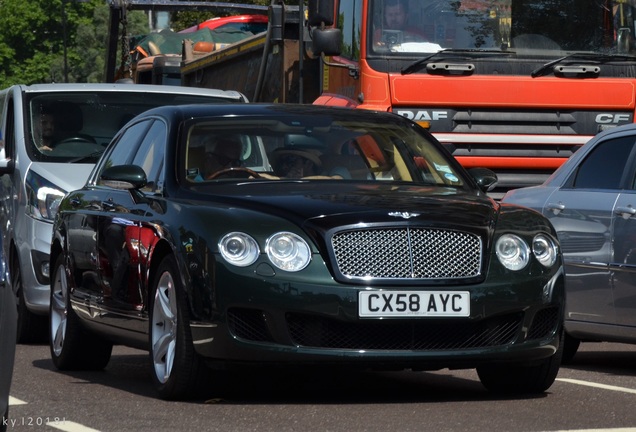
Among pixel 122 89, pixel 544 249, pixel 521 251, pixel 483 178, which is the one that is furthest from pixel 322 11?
pixel 521 251

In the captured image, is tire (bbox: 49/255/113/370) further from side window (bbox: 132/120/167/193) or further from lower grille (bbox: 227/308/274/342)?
lower grille (bbox: 227/308/274/342)

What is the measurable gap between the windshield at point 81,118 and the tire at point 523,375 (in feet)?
16.9

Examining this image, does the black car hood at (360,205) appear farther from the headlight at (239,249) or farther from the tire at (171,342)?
the tire at (171,342)

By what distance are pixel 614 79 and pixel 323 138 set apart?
6.39m

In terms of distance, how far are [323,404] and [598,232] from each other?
3035 millimetres

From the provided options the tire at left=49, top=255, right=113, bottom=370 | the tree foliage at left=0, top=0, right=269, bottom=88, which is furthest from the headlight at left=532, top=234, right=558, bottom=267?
the tree foliage at left=0, top=0, right=269, bottom=88

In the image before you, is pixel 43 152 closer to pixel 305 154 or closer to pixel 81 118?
pixel 81 118

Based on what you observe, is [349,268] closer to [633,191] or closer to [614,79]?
[633,191]

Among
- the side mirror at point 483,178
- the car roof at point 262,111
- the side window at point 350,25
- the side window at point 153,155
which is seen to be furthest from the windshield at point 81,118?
the side mirror at point 483,178

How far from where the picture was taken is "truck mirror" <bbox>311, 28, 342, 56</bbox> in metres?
15.1

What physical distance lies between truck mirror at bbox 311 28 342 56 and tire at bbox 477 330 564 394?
6.78m

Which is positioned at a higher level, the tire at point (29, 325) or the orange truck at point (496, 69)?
the orange truck at point (496, 69)

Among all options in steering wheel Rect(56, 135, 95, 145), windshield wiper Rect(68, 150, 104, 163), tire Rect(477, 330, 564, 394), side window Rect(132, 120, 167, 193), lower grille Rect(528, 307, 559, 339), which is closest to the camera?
lower grille Rect(528, 307, 559, 339)

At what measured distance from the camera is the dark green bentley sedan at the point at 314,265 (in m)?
7.89
